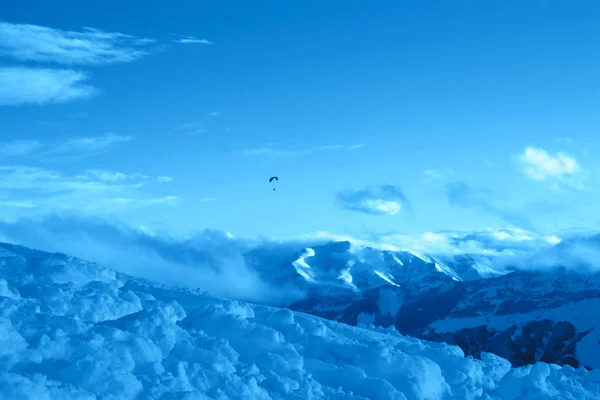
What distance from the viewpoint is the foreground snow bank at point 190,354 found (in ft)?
70.1

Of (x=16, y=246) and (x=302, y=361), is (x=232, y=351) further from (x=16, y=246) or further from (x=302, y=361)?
(x=16, y=246)

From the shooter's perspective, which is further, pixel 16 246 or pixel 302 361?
pixel 16 246

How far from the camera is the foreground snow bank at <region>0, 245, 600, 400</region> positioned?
70.1ft

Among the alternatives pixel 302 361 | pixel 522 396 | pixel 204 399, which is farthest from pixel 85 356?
pixel 522 396

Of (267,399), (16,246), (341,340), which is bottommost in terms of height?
(267,399)

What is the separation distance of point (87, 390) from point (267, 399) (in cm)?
640

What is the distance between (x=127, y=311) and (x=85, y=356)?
5423 mm

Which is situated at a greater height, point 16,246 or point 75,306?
point 16,246

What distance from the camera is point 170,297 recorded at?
3334 cm

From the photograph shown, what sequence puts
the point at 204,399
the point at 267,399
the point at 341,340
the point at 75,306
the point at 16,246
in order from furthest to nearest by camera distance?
the point at 16,246
the point at 341,340
the point at 75,306
the point at 267,399
the point at 204,399

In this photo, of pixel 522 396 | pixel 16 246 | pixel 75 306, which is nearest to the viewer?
pixel 75 306

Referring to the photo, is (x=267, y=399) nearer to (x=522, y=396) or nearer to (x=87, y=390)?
(x=87, y=390)

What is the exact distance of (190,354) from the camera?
81.7 feet

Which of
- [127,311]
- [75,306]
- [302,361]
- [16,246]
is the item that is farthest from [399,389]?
[16,246]
